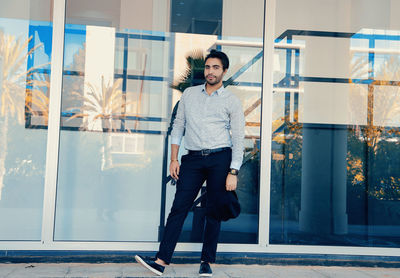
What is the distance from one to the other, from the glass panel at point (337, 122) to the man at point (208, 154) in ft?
2.98

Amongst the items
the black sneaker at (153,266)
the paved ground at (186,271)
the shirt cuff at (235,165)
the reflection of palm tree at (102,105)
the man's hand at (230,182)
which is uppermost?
the reflection of palm tree at (102,105)

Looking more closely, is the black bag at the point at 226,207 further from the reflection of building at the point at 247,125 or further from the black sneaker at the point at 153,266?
the reflection of building at the point at 247,125

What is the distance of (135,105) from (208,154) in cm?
99

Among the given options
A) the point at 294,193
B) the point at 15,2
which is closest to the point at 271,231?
the point at 294,193

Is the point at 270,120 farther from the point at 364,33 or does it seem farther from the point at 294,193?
the point at 364,33

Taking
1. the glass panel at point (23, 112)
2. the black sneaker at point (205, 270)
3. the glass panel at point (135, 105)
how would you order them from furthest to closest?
the glass panel at point (135, 105) → the glass panel at point (23, 112) → the black sneaker at point (205, 270)

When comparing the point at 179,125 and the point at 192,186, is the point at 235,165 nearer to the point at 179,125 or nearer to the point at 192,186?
the point at 192,186

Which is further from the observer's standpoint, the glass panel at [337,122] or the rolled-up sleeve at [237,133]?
the glass panel at [337,122]

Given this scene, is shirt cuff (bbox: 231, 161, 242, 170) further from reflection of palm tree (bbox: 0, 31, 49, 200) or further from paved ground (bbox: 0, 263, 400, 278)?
reflection of palm tree (bbox: 0, 31, 49, 200)

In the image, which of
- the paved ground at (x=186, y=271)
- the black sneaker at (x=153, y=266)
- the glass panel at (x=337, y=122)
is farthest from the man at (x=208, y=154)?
the glass panel at (x=337, y=122)

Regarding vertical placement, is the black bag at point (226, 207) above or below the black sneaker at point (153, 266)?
above

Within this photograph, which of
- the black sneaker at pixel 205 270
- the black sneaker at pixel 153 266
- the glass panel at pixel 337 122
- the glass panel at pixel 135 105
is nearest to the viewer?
the black sneaker at pixel 153 266

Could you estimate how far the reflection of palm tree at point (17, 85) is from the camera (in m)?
3.78

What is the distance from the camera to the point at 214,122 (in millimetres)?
3303
